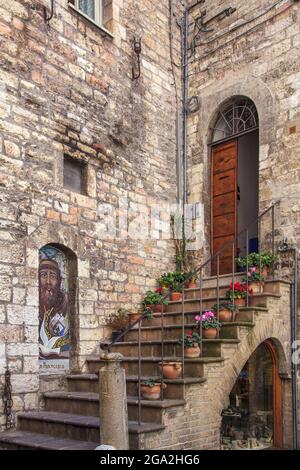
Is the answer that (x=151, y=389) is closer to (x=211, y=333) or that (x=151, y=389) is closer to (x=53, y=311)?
(x=211, y=333)

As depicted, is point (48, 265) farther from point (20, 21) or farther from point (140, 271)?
point (20, 21)

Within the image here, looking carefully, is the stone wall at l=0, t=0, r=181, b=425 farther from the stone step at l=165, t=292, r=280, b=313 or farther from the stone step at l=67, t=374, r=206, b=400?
the stone step at l=165, t=292, r=280, b=313

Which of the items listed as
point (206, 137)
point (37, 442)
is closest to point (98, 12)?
point (206, 137)

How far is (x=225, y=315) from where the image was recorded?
594 centimetres

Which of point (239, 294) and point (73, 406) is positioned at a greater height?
point (239, 294)

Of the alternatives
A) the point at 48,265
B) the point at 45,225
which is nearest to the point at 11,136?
the point at 45,225

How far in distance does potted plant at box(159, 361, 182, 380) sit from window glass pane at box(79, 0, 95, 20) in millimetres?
4861

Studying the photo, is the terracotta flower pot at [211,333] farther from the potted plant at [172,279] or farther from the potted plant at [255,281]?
the potted plant at [172,279]

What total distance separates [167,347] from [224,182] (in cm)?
325

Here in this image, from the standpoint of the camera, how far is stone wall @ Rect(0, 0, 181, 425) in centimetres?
559

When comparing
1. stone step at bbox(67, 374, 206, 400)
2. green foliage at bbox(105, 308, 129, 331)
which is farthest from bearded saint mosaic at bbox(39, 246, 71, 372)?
green foliage at bbox(105, 308, 129, 331)

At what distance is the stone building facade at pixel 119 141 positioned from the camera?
221 inches

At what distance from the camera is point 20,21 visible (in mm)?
5957
